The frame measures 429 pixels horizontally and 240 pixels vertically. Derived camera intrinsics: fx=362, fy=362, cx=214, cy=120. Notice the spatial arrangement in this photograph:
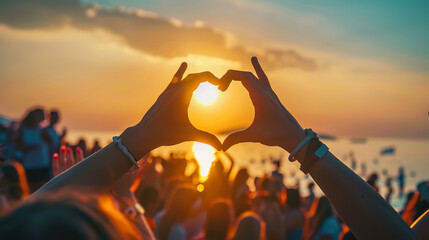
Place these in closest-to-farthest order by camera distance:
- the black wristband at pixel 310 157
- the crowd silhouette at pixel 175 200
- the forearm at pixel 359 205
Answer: the crowd silhouette at pixel 175 200 → the forearm at pixel 359 205 → the black wristband at pixel 310 157

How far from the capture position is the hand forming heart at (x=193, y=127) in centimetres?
170

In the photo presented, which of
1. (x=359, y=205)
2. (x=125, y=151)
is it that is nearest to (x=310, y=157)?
(x=359, y=205)

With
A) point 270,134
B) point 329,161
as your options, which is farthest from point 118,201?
point 329,161

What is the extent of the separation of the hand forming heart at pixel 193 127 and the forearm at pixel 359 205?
239 mm

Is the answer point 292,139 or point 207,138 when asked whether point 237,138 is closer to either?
point 207,138

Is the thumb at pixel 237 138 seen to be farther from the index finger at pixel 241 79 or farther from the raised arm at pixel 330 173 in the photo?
the index finger at pixel 241 79

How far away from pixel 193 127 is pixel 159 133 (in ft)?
0.55

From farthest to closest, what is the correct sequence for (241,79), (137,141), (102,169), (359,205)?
(241,79), (137,141), (102,169), (359,205)

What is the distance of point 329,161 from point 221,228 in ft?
9.37

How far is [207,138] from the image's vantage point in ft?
5.69

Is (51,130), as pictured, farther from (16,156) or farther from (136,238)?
(136,238)

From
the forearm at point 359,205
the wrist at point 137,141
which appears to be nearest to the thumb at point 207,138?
the wrist at point 137,141

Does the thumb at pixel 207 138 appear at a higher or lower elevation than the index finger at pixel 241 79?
lower

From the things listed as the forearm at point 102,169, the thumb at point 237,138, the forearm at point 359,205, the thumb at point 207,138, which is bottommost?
the forearm at point 359,205
